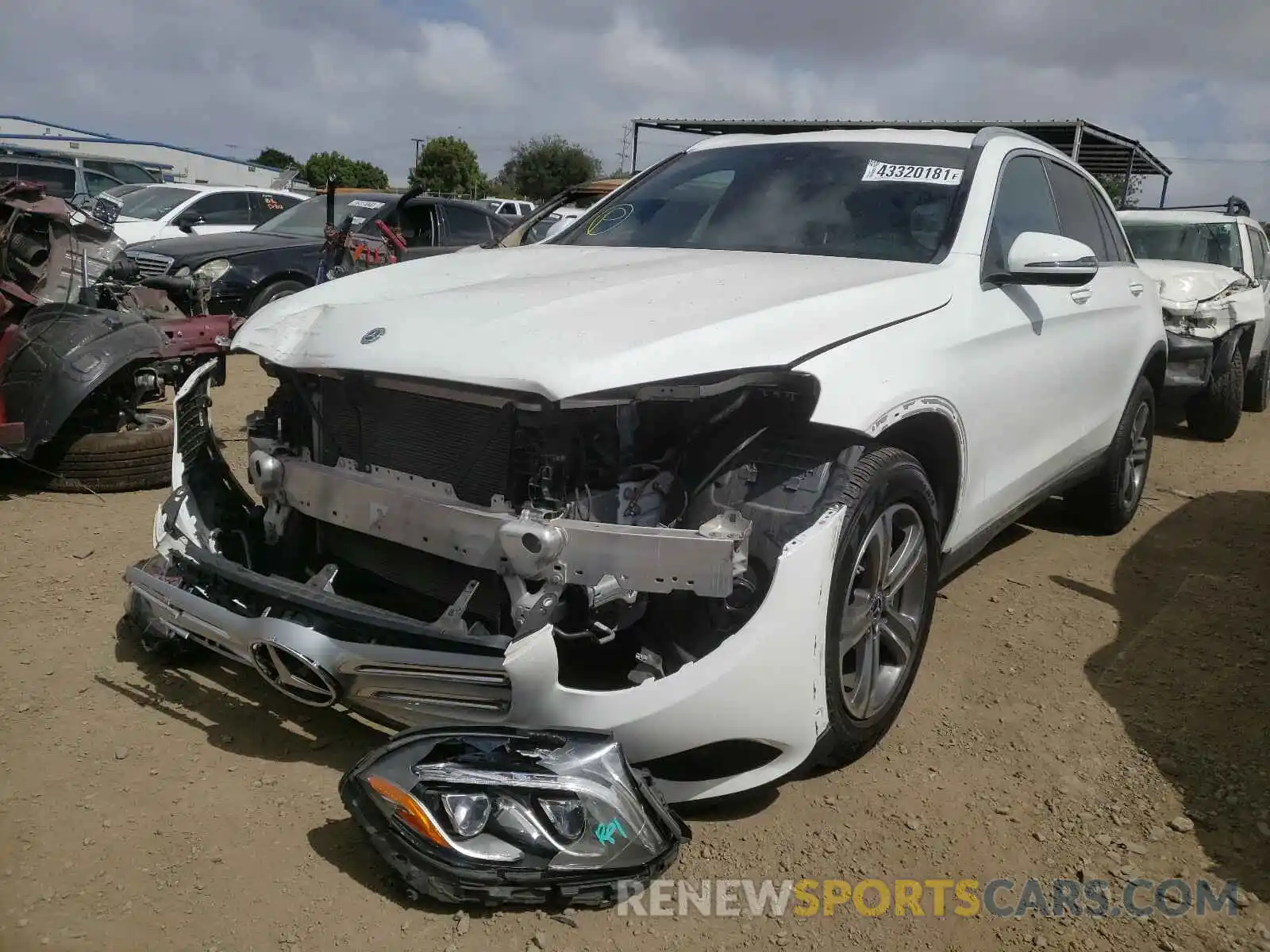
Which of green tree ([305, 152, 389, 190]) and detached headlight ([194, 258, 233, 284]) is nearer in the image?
detached headlight ([194, 258, 233, 284])

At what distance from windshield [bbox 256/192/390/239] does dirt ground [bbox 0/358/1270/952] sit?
6019 millimetres

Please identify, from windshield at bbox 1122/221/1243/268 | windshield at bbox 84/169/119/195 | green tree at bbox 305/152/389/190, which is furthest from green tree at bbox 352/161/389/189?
windshield at bbox 1122/221/1243/268

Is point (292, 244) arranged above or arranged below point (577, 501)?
above

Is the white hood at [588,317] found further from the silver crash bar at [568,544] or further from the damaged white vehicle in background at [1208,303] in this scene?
the damaged white vehicle in background at [1208,303]

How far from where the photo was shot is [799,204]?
3.56m

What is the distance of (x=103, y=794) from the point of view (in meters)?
2.59

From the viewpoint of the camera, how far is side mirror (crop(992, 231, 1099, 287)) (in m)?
3.15

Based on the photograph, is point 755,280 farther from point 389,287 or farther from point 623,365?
point 389,287

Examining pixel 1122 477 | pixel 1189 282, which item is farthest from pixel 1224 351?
pixel 1122 477

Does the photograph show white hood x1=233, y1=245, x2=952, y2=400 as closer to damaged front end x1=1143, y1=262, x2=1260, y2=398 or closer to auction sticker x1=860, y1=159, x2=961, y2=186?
auction sticker x1=860, y1=159, x2=961, y2=186

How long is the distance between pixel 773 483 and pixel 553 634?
648 mm

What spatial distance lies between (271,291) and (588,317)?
731 centimetres

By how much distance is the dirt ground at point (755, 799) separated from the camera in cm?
221

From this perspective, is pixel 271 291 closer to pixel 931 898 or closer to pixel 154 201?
pixel 154 201
